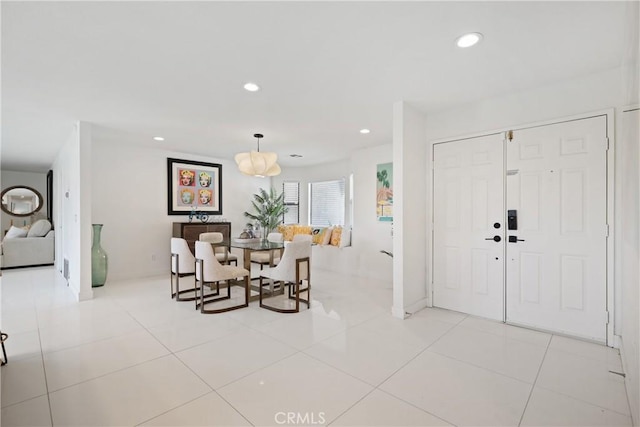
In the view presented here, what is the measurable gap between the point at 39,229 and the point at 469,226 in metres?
9.31

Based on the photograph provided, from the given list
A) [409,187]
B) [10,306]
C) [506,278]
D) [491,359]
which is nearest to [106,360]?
[10,306]

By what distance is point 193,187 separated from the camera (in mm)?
6316

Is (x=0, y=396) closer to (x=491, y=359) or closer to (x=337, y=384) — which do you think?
(x=337, y=384)

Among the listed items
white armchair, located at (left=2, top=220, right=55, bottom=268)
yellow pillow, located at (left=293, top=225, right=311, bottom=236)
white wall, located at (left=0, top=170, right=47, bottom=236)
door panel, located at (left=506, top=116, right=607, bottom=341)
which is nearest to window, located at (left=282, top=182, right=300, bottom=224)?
yellow pillow, located at (left=293, top=225, right=311, bottom=236)

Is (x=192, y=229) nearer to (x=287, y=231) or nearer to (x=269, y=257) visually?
(x=269, y=257)

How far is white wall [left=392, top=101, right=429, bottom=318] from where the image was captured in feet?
11.1

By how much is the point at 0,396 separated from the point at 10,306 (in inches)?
105

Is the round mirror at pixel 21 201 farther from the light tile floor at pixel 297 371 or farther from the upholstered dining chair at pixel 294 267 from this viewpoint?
the upholstered dining chair at pixel 294 267

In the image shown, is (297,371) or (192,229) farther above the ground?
(192,229)

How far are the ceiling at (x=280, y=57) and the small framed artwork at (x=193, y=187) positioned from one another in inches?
81.3

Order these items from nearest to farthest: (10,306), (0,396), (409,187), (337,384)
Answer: (0,396) → (337,384) → (409,187) → (10,306)

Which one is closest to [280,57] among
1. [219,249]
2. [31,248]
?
[219,249]

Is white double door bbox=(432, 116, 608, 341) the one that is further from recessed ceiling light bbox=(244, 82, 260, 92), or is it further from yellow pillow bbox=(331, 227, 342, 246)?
yellow pillow bbox=(331, 227, 342, 246)

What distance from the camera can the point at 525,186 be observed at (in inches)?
122
